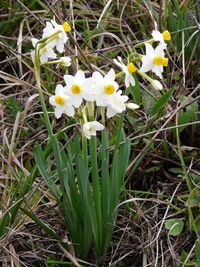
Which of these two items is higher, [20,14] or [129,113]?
[20,14]

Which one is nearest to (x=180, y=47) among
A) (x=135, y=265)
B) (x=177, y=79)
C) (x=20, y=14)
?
(x=177, y=79)

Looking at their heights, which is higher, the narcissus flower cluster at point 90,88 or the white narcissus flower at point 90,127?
the narcissus flower cluster at point 90,88

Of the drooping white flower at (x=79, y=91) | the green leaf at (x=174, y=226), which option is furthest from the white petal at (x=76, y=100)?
the green leaf at (x=174, y=226)

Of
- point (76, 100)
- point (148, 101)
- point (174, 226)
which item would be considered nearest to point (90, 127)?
point (76, 100)

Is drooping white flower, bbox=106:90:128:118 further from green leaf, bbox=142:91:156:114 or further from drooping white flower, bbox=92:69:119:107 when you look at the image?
green leaf, bbox=142:91:156:114

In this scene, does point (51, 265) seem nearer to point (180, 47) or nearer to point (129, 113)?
point (129, 113)

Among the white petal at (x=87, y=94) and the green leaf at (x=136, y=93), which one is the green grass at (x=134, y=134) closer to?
the green leaf at (x=136, y=93)
